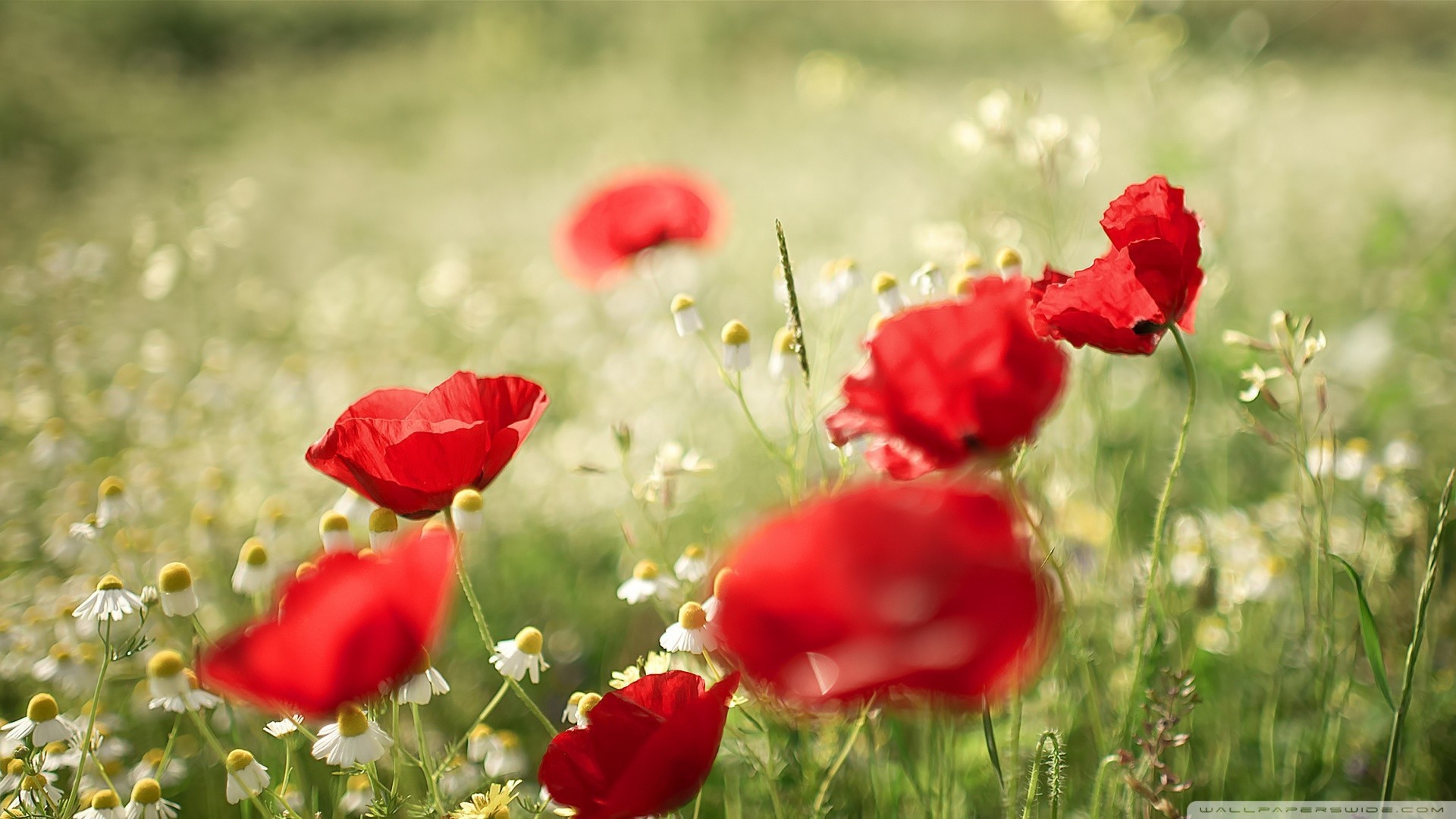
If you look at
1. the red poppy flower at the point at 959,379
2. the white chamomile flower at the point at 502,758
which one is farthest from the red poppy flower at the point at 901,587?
the white chamomile flower at the point at 502,758

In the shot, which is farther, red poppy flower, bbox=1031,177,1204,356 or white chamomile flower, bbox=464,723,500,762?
white chamomile flower, bbox=464,723,500,762

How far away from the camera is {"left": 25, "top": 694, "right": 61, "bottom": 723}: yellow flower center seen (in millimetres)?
861

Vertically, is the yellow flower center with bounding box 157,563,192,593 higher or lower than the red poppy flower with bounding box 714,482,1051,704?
lower

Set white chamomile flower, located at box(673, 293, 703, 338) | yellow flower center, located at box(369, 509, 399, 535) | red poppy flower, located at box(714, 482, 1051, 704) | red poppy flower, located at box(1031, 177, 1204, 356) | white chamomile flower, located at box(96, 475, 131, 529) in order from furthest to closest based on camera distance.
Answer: white chamomile flower, located at box(96, 475, 131, 529), white chamomile flower, located at box(673, 293, 703, 338), yellow flower center, located at box(369, 509, 399, 535), red poppy flower, located at box(1031, 177, 1204, 356), red poppy flower, located at box(714, 482, 1051, 704)

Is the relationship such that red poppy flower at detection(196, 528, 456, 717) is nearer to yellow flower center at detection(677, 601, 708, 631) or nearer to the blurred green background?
yellow flower center at detection(677, 601, 708, 631)

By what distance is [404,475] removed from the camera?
25.8 inches

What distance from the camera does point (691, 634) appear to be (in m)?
0.80

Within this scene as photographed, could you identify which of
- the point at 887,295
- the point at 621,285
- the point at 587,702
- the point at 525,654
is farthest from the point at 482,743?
the point at 621,285

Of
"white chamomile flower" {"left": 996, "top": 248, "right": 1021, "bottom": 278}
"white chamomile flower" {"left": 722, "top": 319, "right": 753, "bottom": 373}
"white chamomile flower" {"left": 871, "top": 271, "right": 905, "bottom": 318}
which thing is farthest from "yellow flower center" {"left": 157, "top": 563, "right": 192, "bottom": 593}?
"white chamomile flower" {"left": 996, "top": 248, "right": 1021, "bottom": 278}

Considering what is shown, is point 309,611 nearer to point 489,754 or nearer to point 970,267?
point 489,754

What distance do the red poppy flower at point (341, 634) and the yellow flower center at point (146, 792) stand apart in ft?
1.25

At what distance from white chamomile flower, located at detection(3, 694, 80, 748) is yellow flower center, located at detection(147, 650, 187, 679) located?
0.51 feet

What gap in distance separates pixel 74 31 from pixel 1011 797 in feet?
27.3

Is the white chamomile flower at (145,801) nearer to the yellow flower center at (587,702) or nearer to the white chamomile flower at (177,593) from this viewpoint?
the white chamomile flower at (177,593)
